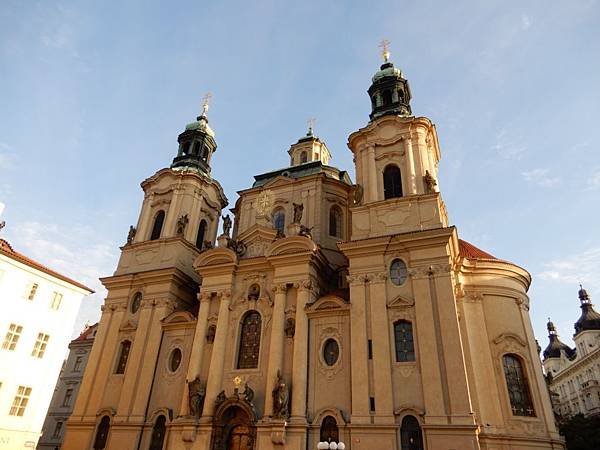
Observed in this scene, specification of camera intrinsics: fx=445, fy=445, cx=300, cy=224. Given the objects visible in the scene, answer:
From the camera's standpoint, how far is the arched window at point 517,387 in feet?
60.6

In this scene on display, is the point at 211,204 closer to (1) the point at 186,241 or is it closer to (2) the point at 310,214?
(1) the point at 186,241

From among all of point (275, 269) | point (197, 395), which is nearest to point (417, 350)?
point (275, 269)

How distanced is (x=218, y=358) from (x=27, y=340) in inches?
477

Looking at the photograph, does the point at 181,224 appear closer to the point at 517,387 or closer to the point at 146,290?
the point at 146,290

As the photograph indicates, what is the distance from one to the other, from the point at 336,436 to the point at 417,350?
4746 mm

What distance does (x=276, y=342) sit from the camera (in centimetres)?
2052

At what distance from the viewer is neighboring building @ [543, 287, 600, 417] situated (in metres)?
50.1

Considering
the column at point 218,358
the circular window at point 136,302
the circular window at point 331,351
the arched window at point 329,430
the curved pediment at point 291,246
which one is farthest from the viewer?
the circular window at point 136,302

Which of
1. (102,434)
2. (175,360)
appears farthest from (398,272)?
(102,434)

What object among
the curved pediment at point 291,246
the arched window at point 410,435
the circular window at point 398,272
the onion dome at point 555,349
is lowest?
the arched window at point 410,435

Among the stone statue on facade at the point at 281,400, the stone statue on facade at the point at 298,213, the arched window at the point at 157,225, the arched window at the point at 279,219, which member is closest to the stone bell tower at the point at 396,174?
the stone statue on facade at the point at 298,213

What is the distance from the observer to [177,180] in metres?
29.6

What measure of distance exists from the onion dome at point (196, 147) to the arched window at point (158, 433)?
16669 mm

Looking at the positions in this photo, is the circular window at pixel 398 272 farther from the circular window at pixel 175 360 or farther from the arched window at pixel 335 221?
the circular window at pixel 175 360
